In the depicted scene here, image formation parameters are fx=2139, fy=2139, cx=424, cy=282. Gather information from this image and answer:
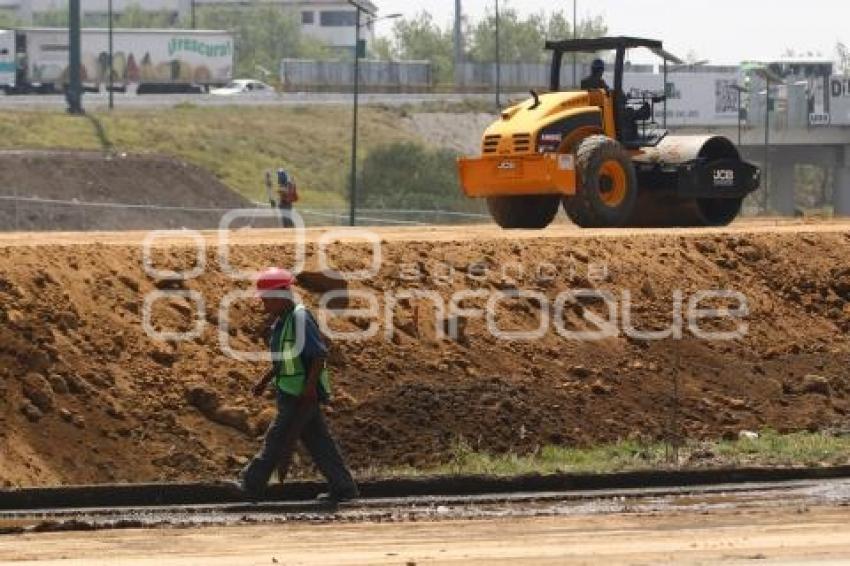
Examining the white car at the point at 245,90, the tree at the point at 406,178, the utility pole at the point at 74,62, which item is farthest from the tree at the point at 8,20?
the tree at the point at 406,178

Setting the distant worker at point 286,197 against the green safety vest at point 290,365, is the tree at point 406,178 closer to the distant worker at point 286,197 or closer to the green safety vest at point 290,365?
the distant worker at point 286,197

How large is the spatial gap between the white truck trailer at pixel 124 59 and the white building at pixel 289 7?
60.4 meters

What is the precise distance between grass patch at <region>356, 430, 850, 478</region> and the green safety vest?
1649mm

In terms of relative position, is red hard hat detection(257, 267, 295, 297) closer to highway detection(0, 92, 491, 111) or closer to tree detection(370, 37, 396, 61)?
highway detection(0, 92, 491, 111)

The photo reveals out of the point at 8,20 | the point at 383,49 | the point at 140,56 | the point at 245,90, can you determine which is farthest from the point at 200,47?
the point at 8,20

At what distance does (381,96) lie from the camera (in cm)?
10000

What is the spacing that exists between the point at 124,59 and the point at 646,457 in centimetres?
8252

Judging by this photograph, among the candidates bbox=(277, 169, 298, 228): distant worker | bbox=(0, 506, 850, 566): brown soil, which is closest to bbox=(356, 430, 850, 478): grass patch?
bbox=(0, 506, 850, 566): brown soil

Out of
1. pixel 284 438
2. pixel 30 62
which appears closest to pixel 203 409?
pixel 284 438

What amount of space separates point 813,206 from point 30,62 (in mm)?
38010

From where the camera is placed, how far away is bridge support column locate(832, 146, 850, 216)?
284 feet

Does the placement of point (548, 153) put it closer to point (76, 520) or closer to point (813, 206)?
point (76, 520)

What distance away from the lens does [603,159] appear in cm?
2672

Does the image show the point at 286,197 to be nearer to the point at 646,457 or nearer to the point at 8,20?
the point at 646,457
